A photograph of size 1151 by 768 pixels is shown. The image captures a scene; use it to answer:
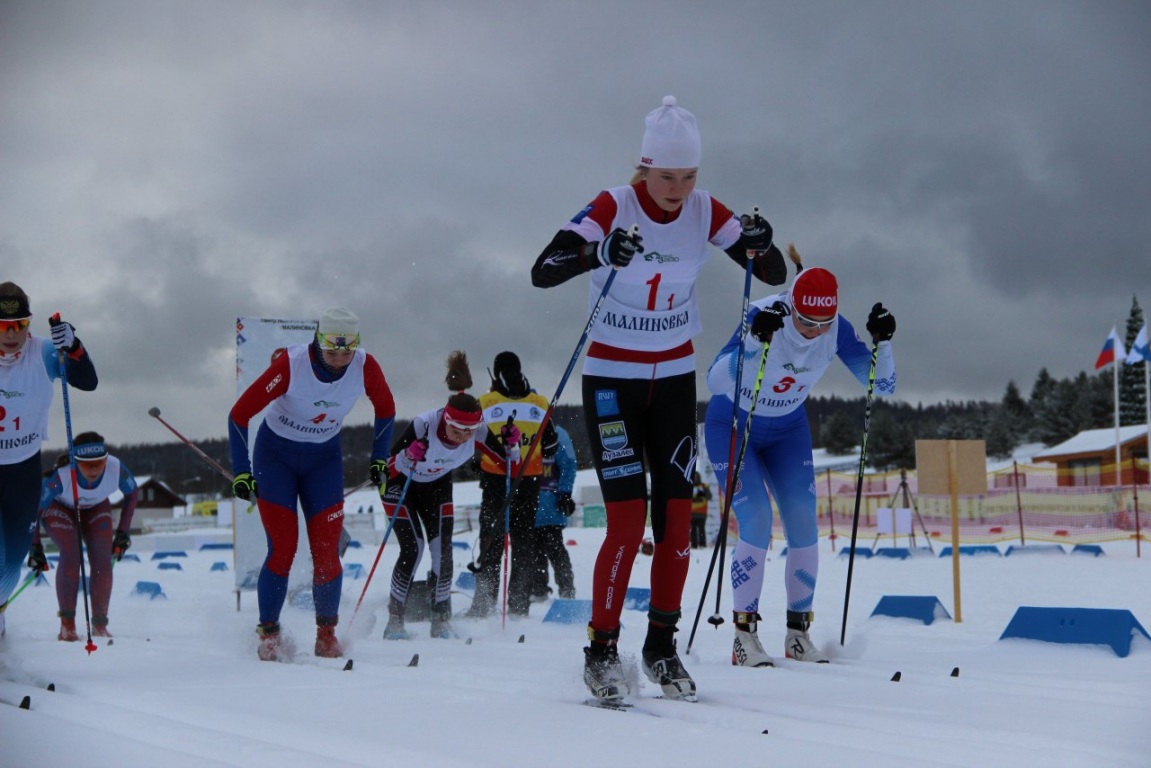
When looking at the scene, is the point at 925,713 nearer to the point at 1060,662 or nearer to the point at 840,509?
the point at 1060,662

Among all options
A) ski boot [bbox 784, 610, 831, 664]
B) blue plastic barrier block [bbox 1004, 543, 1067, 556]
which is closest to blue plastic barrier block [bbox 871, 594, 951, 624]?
ski boot [bbox 784, 610, 831, 664]

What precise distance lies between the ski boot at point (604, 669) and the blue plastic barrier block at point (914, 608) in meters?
3.92

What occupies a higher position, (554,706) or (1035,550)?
A: (554,706)

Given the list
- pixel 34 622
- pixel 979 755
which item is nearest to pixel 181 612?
pixel 34 622

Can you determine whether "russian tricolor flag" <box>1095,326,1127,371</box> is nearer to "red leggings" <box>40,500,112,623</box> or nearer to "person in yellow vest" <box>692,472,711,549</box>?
"person in yellow vest" <box>692,472,711,549</box>

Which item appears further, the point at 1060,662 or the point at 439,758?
the point at 1060,662

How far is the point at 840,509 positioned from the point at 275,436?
2164cm

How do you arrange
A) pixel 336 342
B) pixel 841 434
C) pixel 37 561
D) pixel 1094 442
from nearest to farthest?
pixel 336 342
pixel 37 561
pixel 1094 442
pixel 841 434

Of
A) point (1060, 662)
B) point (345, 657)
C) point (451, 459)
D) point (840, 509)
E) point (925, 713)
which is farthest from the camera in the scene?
point (840, 509)

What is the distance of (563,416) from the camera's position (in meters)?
7.92

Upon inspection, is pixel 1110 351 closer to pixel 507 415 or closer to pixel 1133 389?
pixel 507 415

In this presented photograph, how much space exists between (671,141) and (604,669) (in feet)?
5.94

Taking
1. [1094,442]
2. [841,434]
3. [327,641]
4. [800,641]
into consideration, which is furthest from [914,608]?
[841,434]

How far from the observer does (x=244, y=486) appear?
5.14m
